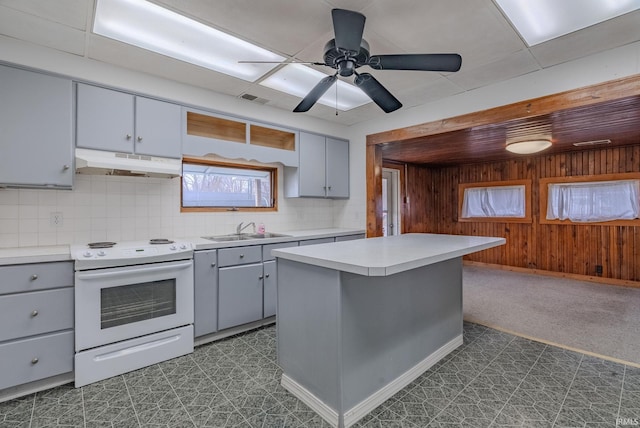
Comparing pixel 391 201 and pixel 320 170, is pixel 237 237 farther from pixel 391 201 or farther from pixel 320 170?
pixel 391 201

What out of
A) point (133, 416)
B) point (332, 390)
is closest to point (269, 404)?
point (332, 390)

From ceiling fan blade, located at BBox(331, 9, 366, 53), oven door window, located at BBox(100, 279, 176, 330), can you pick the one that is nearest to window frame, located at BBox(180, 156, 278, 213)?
oven door window, located at BBox(100, 279, 176, 330)

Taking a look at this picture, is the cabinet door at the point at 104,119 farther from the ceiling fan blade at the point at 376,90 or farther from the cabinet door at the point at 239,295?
the ceiling fan blade at the point at 376,90

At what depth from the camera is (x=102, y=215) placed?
9.22 ft

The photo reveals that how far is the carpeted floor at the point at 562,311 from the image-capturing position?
278 centimetres

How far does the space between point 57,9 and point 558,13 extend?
3203 mm

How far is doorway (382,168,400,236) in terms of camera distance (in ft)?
20.4

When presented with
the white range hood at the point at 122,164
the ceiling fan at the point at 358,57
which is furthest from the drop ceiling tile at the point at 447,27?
the white range hood at the point at 122,164

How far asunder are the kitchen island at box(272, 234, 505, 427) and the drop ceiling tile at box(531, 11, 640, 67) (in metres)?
1.60

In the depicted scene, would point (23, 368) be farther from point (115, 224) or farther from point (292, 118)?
point (292, 118)

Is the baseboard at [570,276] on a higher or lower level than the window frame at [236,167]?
lower

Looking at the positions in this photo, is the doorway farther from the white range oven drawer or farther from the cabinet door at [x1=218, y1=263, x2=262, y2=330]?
the white range oven drawer

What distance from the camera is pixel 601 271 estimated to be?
5.22 meters

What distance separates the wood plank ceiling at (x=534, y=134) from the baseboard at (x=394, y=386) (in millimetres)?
2229
